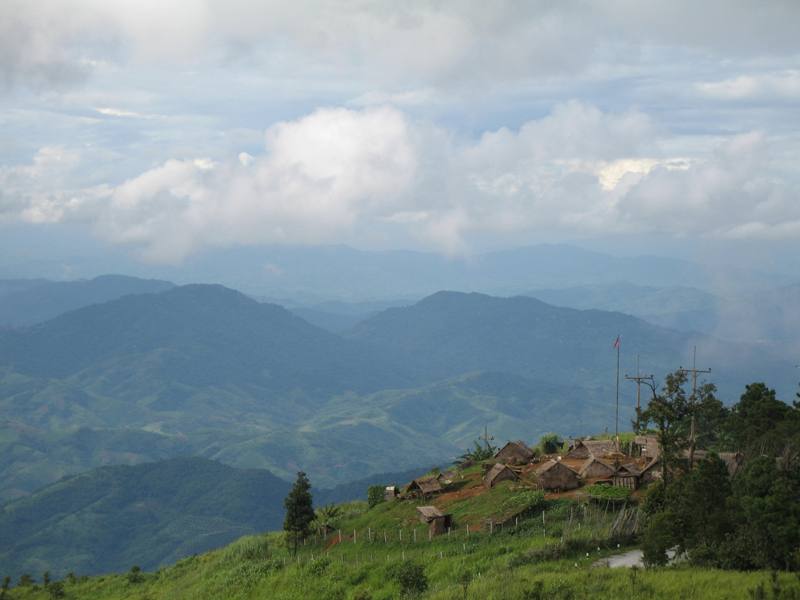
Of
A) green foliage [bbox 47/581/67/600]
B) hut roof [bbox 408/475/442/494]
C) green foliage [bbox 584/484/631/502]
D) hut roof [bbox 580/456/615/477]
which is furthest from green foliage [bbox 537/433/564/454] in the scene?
green foliage [bbox 47/581/67/600]

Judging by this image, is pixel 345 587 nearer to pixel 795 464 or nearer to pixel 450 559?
pixel 450 559

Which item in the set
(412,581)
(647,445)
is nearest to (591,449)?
(647,445)

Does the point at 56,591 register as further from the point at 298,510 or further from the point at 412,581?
the point at 412,581

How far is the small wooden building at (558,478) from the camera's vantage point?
2409 inches

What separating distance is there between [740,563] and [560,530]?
1408cm

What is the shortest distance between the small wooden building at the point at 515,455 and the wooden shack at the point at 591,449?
357 centimetres

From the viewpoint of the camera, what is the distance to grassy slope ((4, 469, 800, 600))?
37406 mm

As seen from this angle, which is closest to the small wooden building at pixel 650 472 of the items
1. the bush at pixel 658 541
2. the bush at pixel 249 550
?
the bush at pixel 658 541

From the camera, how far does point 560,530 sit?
51.3 m

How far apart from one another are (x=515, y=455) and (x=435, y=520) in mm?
18804

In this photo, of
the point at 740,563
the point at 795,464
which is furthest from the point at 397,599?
the point at 795,464

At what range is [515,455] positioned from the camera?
75938mm

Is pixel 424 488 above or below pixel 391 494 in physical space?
above

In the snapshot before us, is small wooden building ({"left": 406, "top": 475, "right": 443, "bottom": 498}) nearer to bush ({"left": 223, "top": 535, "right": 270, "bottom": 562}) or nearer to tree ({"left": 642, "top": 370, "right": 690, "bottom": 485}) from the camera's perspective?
bush ({"left": 223, "top": 535, "right": 270, "bottom": 562})
